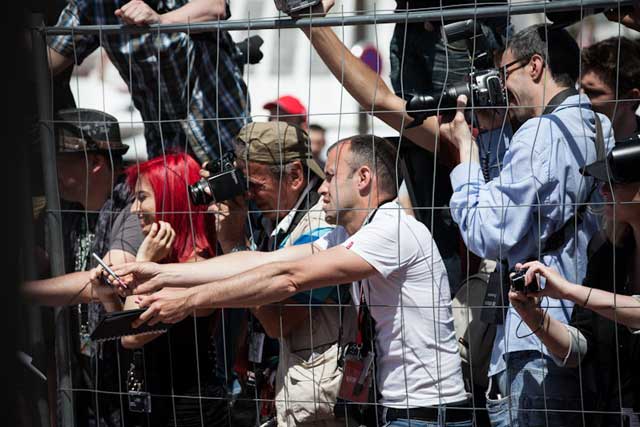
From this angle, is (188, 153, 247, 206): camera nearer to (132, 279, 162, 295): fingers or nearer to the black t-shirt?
(132, 279, 162, 295): fingers

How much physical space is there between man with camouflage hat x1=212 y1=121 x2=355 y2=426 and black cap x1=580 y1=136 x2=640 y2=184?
1.06 metres

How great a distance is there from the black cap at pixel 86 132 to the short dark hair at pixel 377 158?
3.64 ft

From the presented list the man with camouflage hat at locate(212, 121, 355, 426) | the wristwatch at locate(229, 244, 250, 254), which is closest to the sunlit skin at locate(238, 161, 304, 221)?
the man with camouflage hat at locate(212, 121, 355, 426)

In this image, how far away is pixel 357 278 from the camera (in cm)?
A: 318

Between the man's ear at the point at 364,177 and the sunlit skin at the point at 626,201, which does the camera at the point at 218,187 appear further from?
the sunlit skin at the point at 626,201

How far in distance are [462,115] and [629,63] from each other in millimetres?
790

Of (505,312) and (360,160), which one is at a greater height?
(360,160)

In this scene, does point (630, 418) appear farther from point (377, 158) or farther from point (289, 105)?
point (289, 105)

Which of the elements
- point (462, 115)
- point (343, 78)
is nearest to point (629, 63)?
point (462, 115)

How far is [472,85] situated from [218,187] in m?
1.03

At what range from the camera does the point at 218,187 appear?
3646 mm

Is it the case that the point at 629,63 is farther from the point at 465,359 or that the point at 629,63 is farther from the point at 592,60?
the point at 465,359

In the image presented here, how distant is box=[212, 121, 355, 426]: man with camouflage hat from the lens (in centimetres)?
349

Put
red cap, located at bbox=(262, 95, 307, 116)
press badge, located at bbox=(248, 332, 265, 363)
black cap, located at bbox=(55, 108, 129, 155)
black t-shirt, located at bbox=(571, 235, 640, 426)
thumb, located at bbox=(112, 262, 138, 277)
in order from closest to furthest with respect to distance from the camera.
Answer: black t-shirt, located at bbox=(571, 235, 640, 426) → thumb, located at bbox=(112, 262, 138, 277) → press badge, located at bbox=(248, 332, 265, 363) → black cap, located at bbox=(55, 108, 129, 155) → red cap, located at bbox=(262, 95, 307, 116)
